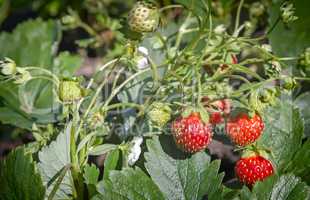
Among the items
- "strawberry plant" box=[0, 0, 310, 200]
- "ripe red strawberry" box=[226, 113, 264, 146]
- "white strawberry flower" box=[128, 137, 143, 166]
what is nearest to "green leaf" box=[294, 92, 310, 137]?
"strawberry plant" box=[0, 0, 310, 200]

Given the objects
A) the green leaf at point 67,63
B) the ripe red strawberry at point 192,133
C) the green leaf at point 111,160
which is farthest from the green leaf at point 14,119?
the ripe red strawberry at point 192,133

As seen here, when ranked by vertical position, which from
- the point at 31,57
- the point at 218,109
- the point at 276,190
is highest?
the point at 31,57

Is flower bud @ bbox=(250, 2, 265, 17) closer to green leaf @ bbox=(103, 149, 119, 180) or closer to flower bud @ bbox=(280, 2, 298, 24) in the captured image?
flower bud @ bbox=(280, 2, 298, 24)

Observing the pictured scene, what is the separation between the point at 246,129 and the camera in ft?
3.58

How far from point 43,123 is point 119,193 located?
46 cm

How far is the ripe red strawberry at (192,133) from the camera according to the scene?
107cm

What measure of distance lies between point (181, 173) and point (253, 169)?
122 millimetres

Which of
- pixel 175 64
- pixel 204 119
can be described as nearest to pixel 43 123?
pixel 175 64

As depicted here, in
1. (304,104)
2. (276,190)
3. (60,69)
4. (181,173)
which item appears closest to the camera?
(276,190)

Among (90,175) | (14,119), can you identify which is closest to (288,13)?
(90,175)

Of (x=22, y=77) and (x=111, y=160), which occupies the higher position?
(x=22, y=77)

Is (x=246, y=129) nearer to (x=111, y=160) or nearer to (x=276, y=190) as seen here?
(x=276, y=190)

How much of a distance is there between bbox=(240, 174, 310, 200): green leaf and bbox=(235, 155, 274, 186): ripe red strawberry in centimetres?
7

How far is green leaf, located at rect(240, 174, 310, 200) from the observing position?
999 mm
